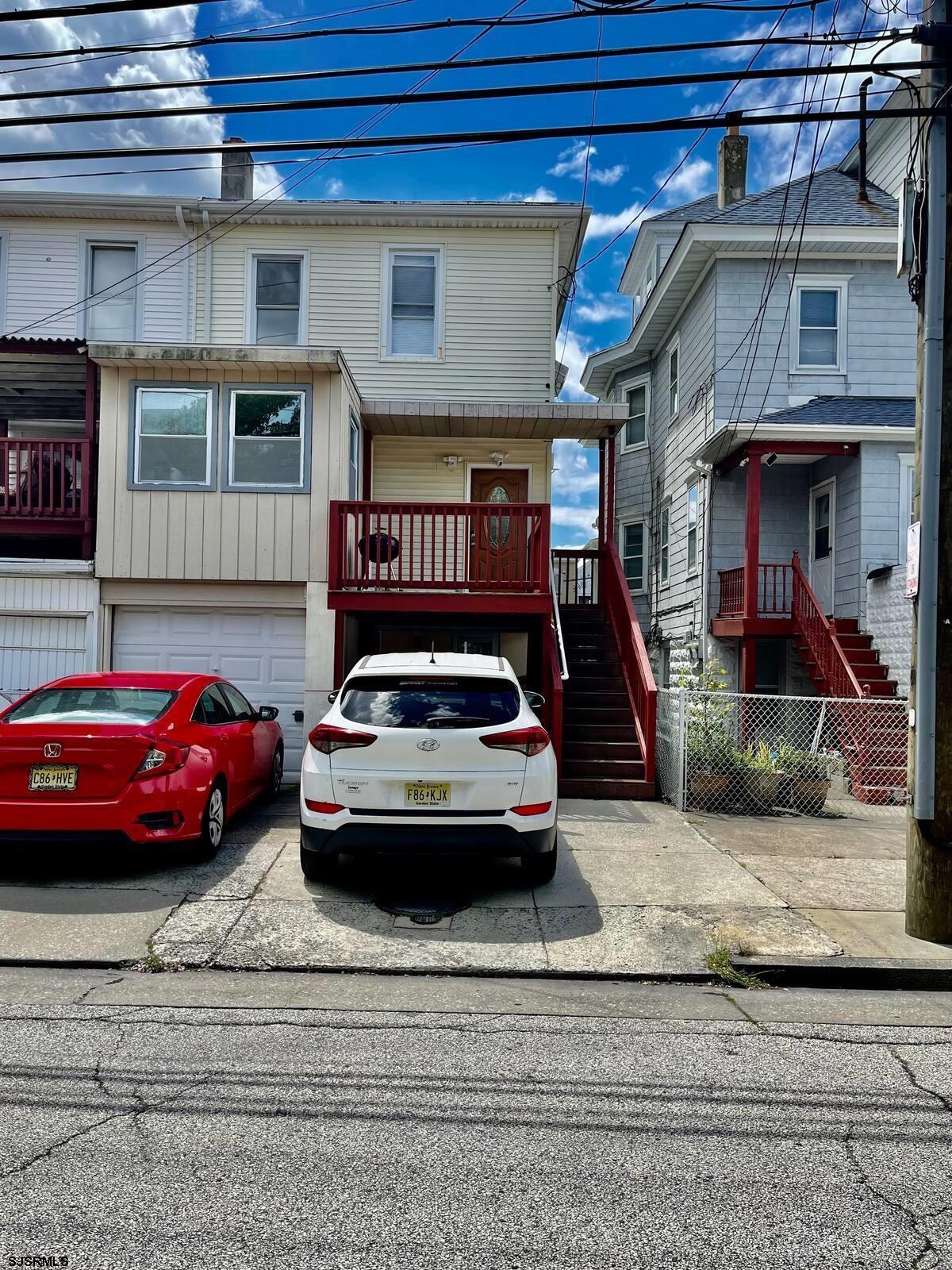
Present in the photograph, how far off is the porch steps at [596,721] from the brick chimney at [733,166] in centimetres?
1055

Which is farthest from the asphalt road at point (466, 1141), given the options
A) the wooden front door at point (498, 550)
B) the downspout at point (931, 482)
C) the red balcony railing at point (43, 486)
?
the red balcony railing at point (43, 486)

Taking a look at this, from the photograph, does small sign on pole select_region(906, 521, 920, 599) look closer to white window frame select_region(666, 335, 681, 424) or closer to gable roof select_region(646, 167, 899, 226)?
gable roof select_region(646, 167, 899, 226)

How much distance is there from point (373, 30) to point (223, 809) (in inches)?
246

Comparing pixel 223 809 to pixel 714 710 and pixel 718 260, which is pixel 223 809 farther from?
pixel 718 260

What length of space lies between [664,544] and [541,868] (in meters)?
14.3

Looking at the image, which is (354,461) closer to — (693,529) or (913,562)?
(693,529)

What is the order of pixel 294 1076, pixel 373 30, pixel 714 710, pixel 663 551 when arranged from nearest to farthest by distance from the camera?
pixel 294 1076 → pixel 373 30 → pixel 714 710 → pixel 663 551

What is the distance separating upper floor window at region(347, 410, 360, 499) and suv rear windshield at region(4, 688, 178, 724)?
17.9 feet

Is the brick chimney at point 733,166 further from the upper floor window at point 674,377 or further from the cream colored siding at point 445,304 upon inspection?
the cream colored siding at point 445,304

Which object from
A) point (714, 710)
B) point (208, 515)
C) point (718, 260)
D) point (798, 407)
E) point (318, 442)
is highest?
point (718, 260)

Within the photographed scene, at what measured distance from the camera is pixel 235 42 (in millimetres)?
7203

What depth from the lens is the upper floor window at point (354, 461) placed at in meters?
12.6

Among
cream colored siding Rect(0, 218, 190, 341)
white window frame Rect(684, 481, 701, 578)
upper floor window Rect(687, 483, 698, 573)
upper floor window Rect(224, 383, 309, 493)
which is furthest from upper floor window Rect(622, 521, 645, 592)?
upper floor window Rect(224, 383, 309, 493)

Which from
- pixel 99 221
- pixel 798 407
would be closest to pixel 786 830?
pixel 798 407
